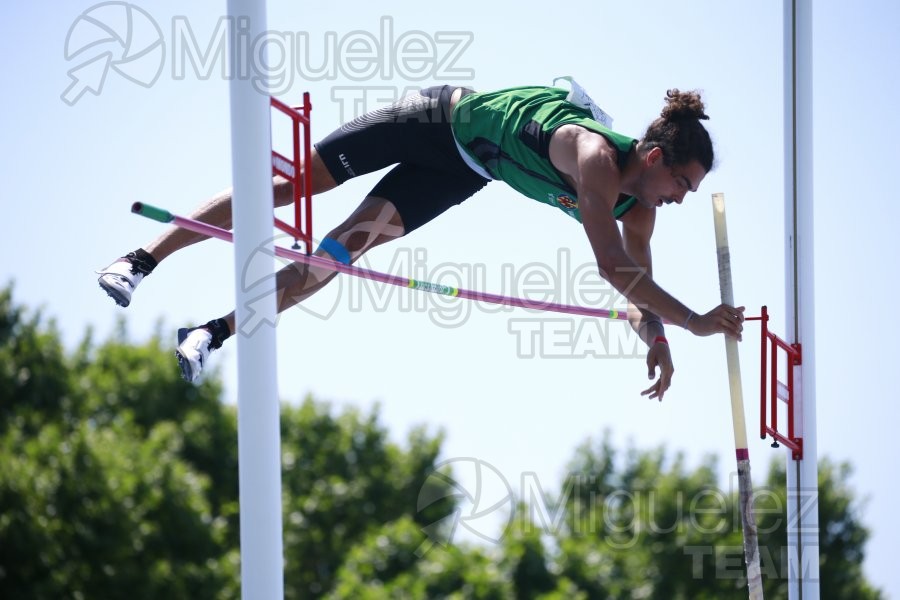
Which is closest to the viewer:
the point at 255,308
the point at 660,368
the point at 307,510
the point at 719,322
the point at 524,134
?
the point at 255,308

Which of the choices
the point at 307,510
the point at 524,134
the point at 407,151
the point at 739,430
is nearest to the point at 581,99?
the point at 524,134

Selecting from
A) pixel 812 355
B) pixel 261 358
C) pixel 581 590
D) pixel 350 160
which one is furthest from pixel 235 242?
pixel 581 590

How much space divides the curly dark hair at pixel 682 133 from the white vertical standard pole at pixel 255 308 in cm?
151

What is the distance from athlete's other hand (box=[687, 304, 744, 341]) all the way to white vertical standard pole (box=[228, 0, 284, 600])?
5.12 ft

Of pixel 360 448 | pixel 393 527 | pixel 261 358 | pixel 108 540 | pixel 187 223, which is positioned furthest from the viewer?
pixel 360 448

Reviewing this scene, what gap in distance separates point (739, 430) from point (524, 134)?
1402 mm

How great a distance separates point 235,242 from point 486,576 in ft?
49.3

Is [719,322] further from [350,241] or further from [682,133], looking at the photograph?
[350,241]

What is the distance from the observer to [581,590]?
18594mm

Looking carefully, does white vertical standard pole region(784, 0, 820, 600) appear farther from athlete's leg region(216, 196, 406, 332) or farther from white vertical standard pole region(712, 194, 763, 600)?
athlete's leg region(216, 196, 406, 332)

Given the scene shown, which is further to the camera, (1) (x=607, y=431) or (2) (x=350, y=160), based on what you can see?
(1) (x=607, y=431)

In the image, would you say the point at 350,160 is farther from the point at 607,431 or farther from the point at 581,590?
the point at 607,431

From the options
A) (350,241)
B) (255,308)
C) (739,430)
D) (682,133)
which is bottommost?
(739,430)

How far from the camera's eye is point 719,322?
414 cm
